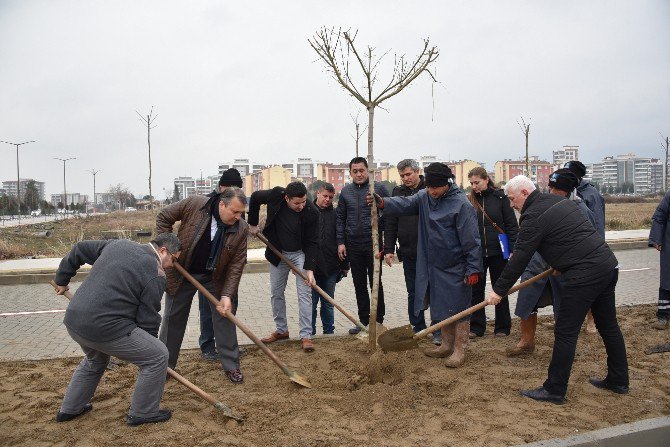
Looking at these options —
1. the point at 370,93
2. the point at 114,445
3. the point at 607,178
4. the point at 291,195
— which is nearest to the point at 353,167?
the point at 291,195

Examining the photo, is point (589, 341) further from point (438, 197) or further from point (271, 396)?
point (271, 396)

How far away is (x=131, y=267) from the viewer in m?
3.52

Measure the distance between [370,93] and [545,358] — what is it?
3086mm

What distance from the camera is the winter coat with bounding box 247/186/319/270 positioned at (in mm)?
5559

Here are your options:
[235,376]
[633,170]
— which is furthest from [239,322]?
[633,170]

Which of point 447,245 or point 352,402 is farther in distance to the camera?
point 447,245

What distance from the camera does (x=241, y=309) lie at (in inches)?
309

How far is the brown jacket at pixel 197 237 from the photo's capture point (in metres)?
4.59

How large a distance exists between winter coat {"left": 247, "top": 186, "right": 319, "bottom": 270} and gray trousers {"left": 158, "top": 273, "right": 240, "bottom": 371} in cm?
103

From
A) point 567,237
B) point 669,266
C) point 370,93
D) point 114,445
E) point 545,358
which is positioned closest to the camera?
point 114,445

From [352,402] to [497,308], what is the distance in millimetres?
2625

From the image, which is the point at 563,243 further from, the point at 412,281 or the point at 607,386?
the point at 412,281

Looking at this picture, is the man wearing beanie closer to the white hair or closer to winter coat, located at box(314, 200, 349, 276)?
the white hair

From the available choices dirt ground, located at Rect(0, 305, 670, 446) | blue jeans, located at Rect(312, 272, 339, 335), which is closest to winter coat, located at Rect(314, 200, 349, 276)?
blue jeans, located at Rect(312, 272, 339, 335)
